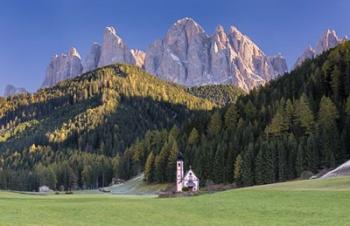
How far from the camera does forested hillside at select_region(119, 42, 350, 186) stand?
4158 inches

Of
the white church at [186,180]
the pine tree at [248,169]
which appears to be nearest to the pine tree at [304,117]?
the pine tree at [248,169]

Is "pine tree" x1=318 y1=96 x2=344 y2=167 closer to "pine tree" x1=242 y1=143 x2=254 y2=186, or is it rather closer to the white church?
"pine tree" x1=242 y1=143 x2=254 y2=186

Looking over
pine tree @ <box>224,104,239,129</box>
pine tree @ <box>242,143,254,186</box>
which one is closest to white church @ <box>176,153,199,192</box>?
pine tree @ <box>242,143,254,186</box>

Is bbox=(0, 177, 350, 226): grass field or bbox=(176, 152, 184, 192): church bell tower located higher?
bbox=(176, 152, 184, 192): church bell tower

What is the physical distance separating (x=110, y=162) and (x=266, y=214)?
16297 centimetres

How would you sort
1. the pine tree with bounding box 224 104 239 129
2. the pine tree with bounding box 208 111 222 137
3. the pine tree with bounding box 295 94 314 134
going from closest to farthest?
the pine tree with bounding box 295 94 314 134
the pine tree with bounding box 208 111 222 137
the pine tree with bounding box 224 104 239 129

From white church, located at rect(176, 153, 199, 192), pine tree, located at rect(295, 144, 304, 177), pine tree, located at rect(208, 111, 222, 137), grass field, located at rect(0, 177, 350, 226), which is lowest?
grass field, located at rect(0, 177, 350, 226)

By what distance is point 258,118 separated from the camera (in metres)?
140

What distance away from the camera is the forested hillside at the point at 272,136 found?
105625mm

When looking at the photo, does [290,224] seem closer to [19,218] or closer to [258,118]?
[19,218]

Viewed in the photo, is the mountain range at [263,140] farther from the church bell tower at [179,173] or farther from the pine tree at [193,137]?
the church bell tower at [179,173]

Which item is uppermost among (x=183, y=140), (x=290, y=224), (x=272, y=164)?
(x=183, y=140)

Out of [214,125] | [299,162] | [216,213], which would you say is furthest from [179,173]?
[216,213]

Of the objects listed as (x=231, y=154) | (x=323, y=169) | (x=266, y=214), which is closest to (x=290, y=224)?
(x=266, y=214)
